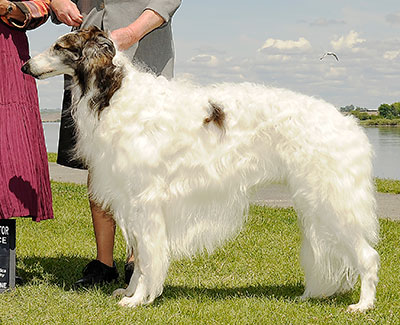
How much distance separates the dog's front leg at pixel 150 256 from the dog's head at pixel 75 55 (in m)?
1.19

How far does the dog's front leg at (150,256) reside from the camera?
4547 mm

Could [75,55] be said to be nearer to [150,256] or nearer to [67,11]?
[67,11]

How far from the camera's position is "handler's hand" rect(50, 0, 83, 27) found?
15.6ft

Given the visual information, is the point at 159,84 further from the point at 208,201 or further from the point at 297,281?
the point at 297,281

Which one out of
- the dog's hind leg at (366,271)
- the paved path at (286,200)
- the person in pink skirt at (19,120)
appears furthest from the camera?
the paved path at (286,200)

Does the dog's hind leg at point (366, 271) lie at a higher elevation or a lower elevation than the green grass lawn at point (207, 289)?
higher

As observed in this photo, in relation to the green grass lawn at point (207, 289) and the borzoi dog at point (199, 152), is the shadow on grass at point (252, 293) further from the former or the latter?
the borzoi dog at point (199, 152)

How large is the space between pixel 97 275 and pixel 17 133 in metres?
1.46

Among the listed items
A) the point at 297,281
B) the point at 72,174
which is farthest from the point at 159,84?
the point at 72,174

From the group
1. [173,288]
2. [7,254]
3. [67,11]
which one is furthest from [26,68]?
[173,288]

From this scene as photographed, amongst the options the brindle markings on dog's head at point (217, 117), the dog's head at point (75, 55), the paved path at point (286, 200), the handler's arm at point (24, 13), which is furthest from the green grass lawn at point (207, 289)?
the handler's arm at point (24, 13)

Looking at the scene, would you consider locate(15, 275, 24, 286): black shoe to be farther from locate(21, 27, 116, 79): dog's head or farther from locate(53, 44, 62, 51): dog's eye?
locate(53, 44, 62, 51): dog's eye

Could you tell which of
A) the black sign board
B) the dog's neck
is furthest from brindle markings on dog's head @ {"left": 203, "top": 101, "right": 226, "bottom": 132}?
the black sign board

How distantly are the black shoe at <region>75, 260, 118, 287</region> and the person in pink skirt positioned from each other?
70 centimetres
